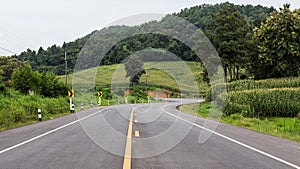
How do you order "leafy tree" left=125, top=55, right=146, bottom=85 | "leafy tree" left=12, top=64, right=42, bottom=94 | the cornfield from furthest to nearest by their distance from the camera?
"leafy tree" left=125, top=55, right=146, bottom=85, "leafy tree" left=12, top=64, right=42, bottom=94, the cornfield

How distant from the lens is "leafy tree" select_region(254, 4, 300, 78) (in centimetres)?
3278

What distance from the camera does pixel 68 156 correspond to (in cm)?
Result: 810

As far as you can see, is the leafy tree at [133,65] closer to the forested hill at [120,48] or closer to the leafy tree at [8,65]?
the forested hill at [120,48]

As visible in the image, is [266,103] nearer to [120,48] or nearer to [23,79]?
[120,48]

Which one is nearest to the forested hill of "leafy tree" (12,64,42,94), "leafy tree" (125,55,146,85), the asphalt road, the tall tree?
"leafy tree" (125,55,146,85)

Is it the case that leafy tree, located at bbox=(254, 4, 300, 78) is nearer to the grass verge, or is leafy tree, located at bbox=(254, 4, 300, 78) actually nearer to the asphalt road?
the grass verge

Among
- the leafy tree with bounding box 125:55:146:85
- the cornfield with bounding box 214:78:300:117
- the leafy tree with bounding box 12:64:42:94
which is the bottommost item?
the cornfield with bounding box 214:78:300:117

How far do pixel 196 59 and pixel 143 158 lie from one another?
4365 centimetres

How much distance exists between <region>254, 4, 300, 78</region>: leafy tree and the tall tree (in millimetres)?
7803

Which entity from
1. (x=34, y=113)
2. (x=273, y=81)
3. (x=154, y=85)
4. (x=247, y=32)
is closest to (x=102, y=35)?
(x=34, y=113)

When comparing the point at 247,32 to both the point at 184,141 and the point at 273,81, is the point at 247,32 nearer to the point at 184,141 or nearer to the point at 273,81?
the point at 273,81

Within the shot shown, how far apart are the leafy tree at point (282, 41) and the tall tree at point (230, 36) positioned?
7.80 meters

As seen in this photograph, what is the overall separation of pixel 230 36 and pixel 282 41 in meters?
13.1

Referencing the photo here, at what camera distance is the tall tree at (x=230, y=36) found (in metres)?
44.2
